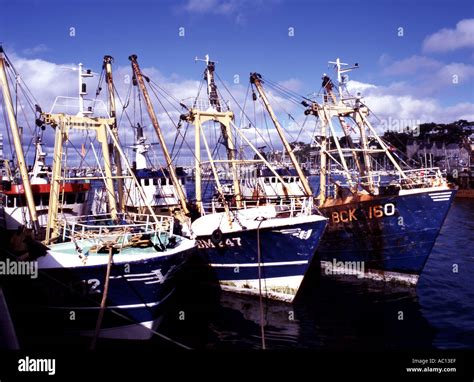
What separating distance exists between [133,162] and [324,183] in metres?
14.5

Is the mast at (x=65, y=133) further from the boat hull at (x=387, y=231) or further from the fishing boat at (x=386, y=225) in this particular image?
the boat hull at (x=387, y=231)

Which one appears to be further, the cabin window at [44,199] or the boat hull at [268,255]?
the cabin window at [44,199]

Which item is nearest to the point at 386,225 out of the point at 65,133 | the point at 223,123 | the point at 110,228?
the point at 223,123

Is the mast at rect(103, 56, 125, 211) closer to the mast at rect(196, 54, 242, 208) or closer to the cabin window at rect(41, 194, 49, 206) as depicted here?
the cabin window at rect(41, 194, 49, 206)

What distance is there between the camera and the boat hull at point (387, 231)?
18.8 metres

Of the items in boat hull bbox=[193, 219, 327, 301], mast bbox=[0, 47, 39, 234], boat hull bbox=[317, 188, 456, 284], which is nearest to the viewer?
mast bbox=[0, 47, 39, 234]

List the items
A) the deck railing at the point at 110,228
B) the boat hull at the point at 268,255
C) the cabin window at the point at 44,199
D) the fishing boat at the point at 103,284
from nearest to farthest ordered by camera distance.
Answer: the fishing boat at the point at 103,284 → the deck railing at the point at 110,228 → the boat hull at the point at 268,255 → the cabin window at the point at 44,199

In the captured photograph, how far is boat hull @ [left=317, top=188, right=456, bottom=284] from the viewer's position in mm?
18812

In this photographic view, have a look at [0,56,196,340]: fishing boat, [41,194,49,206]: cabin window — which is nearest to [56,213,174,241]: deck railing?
[0,56,196,340]: fishing boat

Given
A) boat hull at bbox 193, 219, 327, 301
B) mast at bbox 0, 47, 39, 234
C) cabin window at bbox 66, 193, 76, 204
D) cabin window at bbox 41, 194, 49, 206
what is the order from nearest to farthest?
mast at bbox 0, 47, 39, 234
boat hull at bbox 193, 219, 327, 301
cabin window at bbox 41, 194, 49, 206
cabin window at bbox 66, 193, 76, 204

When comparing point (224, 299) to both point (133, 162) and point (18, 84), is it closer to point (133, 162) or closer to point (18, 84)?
point (18, 84)

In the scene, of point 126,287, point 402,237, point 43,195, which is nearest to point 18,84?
point 43,195

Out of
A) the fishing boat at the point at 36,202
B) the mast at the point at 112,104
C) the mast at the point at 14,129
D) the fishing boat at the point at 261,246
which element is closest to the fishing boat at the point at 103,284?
the mast at the point at 14,129

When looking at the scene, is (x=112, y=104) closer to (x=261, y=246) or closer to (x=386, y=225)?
(x=261, y=246)
